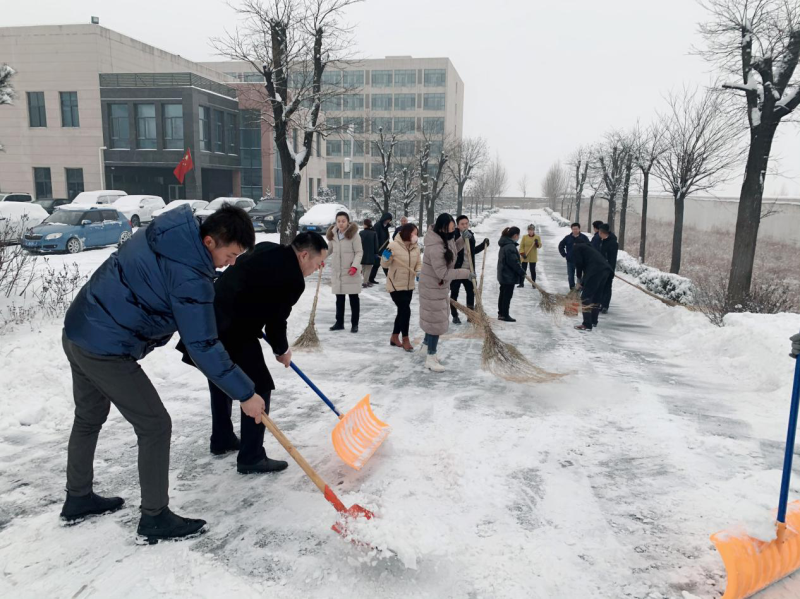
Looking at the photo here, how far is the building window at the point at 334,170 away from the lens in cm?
7869

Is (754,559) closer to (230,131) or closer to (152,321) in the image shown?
(152,321)

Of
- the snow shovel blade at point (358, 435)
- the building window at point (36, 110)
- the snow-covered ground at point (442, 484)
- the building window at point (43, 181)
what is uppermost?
the building window at point (36, 110)

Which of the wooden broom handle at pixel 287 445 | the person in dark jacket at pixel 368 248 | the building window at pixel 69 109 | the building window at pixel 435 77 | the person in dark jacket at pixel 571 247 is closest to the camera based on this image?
the wooden broom handle at pixel 287 445

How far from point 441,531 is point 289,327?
5.68 metres

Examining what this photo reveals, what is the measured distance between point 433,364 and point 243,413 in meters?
3.24

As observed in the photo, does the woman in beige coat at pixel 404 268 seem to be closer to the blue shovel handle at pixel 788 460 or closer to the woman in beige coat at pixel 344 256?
the woman in beige coat at pixel 344 256

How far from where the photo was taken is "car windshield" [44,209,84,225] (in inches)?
671

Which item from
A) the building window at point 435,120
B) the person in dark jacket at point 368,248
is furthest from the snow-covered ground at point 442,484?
the building window at point 435,120

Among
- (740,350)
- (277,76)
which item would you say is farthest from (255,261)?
(277,76)

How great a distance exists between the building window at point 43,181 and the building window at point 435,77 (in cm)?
5362

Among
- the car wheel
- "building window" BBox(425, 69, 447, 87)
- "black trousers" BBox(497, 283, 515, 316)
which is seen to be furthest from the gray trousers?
"building window" BBox(425, 69, 447, 87)

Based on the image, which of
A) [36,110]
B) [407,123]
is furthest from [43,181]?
[407,123]

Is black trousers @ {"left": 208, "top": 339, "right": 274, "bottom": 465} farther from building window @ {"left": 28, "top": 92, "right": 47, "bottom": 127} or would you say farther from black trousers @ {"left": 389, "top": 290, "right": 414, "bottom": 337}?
building window @ {"left": 28, "top": 92, "right": 47, "bottom": 127}

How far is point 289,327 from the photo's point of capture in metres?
8.51
